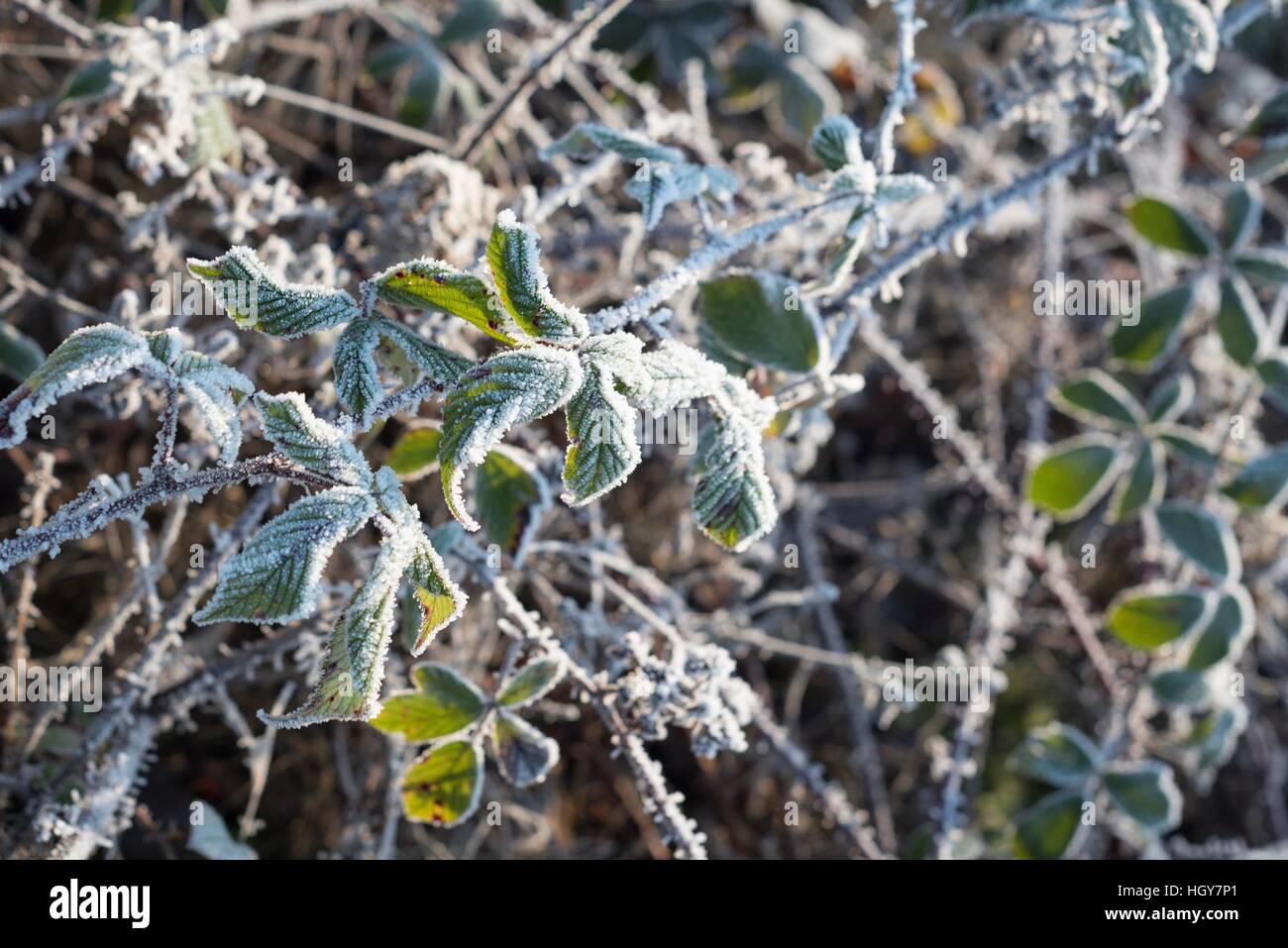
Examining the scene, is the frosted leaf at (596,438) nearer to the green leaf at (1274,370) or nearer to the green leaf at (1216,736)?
the green leaf at (1274,370)

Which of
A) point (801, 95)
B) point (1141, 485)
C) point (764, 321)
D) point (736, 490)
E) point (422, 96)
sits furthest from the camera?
point (801, 95)

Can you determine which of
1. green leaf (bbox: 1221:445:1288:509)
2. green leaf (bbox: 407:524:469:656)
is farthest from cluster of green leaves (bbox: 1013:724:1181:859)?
green leaf (bbox: 407:524:469:656)

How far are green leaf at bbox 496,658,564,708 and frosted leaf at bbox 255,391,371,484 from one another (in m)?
0.39

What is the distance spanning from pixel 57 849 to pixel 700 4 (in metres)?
1.88

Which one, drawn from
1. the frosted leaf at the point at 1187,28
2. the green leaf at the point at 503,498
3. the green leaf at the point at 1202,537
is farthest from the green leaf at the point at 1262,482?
the green leaf at the point at 503,498

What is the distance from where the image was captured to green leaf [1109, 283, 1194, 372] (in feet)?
6.34

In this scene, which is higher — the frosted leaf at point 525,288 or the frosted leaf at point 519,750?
the frosted leaf at point 525,288

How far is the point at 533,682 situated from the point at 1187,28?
1.13 metres

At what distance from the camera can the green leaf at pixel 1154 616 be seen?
1819 mm

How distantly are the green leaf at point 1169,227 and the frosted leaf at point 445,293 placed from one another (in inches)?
55.3

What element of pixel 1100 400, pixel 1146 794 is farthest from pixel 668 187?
pixel 1146 794

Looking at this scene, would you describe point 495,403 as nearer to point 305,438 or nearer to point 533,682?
point 305,438

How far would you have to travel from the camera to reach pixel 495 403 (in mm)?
875
